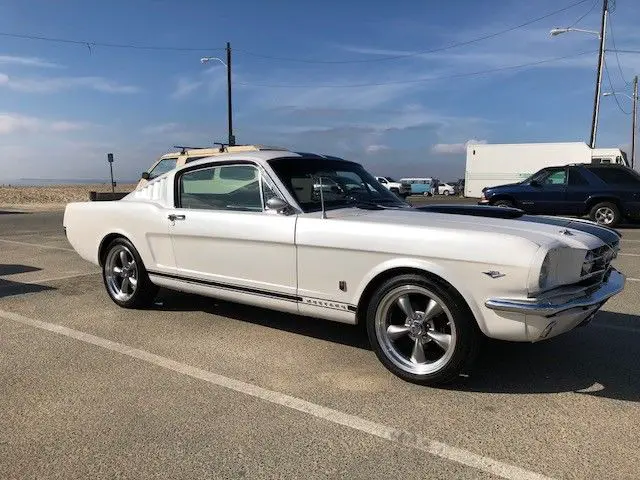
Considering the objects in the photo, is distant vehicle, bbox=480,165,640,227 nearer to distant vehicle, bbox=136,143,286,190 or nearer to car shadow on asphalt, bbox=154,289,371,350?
distant vehicle, bbox=136,143,286,190

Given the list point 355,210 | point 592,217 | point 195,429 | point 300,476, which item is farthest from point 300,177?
point 592,217

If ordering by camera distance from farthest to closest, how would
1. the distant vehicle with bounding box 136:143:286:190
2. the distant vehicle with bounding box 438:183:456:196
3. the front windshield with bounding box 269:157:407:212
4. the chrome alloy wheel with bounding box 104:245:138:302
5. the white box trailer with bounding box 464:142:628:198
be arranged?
1. the distant vehicle with bounding box 438:183:456:196
2. the white box trailer with bounding box 464:142:628:198
3. the distant vehicle with bounding box 136:143:286:190
4. the chrome alloy wheel with bounding box 104:245:138:302
5. the front windshield with bounding box 269:157:407:212

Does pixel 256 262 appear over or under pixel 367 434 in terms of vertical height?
over

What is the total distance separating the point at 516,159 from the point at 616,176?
1241 cm

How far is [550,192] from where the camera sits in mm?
14414

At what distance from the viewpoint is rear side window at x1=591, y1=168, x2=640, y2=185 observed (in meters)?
14.2

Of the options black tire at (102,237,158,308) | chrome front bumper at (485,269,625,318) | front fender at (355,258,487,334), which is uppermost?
front fender at (355,258,487,334)

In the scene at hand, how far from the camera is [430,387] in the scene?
3.62m

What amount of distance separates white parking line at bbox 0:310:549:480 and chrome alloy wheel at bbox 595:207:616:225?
13.0 metres

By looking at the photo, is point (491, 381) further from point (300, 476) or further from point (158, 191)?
point (158, 191)

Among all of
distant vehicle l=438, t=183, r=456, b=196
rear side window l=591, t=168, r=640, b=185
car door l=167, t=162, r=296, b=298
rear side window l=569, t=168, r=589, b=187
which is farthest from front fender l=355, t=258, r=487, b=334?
distant vehicle l=438, t=183, r=456, b=196

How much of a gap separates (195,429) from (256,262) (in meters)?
1.61

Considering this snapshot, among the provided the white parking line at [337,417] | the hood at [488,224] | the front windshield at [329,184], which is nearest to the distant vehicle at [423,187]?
the front windshield at [329,184]

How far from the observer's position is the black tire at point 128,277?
215 inches
